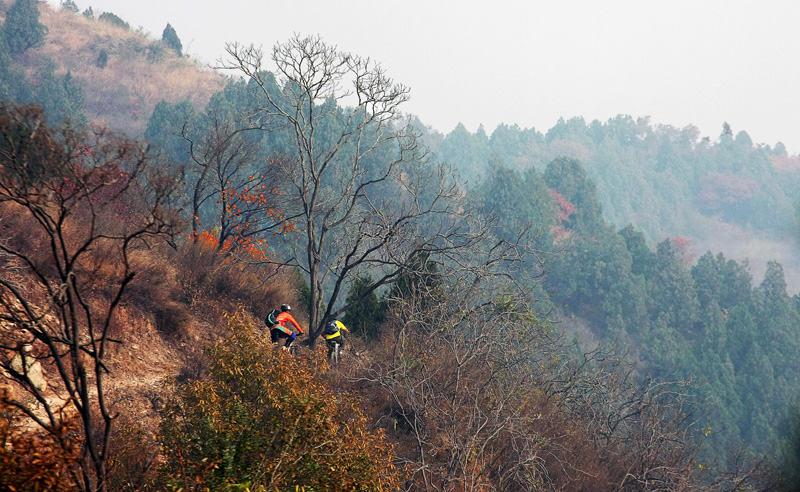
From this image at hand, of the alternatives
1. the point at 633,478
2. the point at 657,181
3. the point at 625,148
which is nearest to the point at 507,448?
the point at 633,478

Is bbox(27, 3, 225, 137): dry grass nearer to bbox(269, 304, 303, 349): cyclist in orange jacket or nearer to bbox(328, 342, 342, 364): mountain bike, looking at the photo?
bbox(328, 342, 342, 364): mountain bike

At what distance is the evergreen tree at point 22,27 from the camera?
162ft

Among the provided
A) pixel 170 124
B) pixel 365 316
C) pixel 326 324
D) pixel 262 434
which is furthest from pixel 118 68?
pixel 262 434

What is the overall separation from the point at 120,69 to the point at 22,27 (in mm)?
9545

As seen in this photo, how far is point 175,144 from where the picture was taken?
41.2 m

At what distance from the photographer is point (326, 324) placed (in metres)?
14.7

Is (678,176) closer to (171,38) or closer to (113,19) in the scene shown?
(171,38)

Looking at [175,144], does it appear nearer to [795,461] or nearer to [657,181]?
[795,461]

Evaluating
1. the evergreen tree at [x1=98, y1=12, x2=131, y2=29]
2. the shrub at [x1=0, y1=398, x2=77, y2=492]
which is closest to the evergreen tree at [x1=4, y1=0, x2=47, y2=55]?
the evergreen tree at [x1=98, y1=12, x2=131, y2=29]

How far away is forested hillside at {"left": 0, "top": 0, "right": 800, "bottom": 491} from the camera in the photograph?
6.59 metres

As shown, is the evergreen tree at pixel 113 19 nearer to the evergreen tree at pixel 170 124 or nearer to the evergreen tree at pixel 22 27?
the evergreen tree at pixel 22 27

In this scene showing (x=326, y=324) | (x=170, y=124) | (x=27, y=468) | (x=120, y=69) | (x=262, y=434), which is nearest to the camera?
(x=27, y=468)

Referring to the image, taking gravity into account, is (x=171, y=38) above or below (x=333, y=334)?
above

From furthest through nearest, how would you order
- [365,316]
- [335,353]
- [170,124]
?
[170,124] → [365,316] → [335,353]
